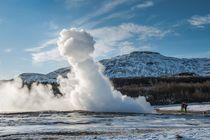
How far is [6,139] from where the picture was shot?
1185 inches

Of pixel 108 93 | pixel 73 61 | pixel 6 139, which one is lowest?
pixel 6 139

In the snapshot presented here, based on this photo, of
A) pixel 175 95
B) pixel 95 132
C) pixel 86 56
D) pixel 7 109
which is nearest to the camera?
pixel 95 132

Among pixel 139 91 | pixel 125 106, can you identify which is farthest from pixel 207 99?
pixel 125 106

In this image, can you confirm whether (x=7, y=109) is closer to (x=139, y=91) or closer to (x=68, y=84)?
(x=68, y=84)

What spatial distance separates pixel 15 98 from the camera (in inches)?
3078

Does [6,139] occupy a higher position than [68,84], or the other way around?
[68,84]

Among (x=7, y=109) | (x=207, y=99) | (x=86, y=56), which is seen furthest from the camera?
(x=207, y=99)

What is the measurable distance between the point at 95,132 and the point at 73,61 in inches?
1148

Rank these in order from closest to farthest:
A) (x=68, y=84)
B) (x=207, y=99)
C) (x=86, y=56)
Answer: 1. (x=86, y=56)
2. (x=68, y=84)
3. (x=207, y=99)

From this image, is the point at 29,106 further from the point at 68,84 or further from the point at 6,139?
the point at 6,139

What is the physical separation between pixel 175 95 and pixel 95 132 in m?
71.6

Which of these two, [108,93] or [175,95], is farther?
[175,95]

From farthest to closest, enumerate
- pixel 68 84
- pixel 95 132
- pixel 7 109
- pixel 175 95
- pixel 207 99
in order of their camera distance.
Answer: pixel 175 95, pixel 207 99, pixel 7 109, pixel 68 84, pixel 95 132

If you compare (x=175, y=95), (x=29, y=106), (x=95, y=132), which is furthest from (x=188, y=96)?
(x=95, y=132)
